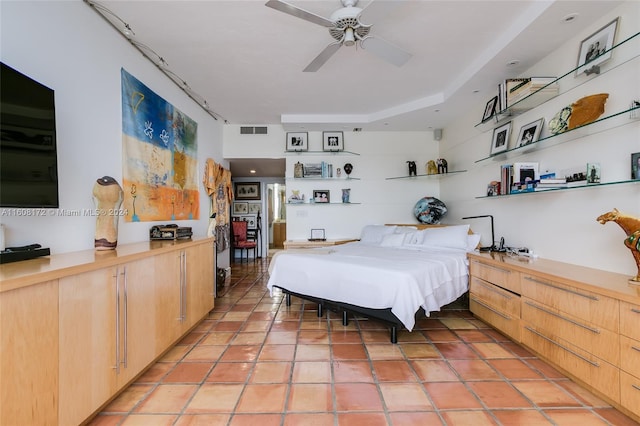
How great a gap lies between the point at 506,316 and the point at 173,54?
4164 mm

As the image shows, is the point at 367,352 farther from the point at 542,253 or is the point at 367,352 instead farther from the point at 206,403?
the point at 542,253

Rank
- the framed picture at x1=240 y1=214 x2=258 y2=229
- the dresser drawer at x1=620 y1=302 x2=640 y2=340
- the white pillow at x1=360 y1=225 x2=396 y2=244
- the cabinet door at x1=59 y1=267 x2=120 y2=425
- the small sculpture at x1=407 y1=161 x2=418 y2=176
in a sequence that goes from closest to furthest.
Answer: the cabinet door at x1=59 y1=267 x2=120 y2=425
the dresser drawer at x1=620 y1=302 x2=640 y2=340
the white pillow at x1=360 y1=225 x2=396 y2=244
the small sculpture at x1=407 y1=161 x2=418 y2=176
the framed picture at x1=240 y1=214 x2=258 y2=229

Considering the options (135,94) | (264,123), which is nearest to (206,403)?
(135,94)

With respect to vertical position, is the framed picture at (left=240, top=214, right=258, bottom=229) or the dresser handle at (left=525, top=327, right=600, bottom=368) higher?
the framed picture at (left=240, top=214, right=258, bottom=229)

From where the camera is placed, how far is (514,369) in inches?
80.4

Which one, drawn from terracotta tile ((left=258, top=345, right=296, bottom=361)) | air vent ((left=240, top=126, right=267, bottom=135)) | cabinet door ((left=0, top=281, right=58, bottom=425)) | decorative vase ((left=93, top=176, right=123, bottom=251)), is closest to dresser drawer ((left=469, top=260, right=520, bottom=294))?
terracotta tile ((left=258, top=345, right=296, bottom=361))

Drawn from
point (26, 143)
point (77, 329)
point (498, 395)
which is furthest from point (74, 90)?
point (498, 395)

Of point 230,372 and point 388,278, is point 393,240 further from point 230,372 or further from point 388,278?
point 230,372

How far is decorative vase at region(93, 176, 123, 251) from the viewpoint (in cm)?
195

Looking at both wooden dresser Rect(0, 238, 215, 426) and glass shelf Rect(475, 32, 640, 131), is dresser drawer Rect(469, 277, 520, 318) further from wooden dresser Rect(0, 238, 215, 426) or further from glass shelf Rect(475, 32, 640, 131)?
wooden dresser Rect(0, 238, 215, 426)

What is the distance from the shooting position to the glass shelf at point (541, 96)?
1862 millimetres

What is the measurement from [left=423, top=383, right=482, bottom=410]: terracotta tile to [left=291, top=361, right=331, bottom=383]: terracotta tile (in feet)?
2.30

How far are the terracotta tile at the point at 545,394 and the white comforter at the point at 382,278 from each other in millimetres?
804

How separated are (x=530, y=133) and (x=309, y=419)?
3213mm
